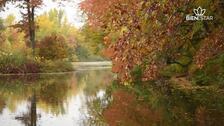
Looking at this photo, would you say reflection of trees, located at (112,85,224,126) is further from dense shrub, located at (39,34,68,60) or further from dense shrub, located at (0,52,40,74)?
dense shrub, located at (39,34,68,60)

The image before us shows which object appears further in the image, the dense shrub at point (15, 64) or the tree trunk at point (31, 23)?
the tree trunk at point (31, 23)

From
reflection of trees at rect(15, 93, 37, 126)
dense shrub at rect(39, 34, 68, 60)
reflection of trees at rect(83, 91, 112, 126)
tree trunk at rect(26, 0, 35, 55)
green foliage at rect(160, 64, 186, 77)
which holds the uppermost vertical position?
tree trunk at rect(26, 0, 35, 55)

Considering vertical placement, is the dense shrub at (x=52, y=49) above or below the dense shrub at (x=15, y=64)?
above

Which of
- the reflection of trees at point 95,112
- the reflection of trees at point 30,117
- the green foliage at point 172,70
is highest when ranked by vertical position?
the green foliage at point 172,70

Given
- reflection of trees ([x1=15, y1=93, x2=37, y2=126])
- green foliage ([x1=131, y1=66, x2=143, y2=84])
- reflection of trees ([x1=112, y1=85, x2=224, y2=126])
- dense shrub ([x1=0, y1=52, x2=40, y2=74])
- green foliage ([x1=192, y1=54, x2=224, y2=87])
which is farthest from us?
dense shrub ([x1=0, y1=52, x2=40, y2=74])

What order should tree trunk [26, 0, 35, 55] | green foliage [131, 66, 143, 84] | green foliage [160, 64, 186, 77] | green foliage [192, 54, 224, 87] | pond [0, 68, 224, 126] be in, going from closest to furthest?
pond [0, 68, 224, 126] → green foliage [192, 54, 224, 87] → green foliage [160, 64, 186, 77] → green foliage [131, 66, 143, 84] → tree trunk [26, 0, 35, 55]

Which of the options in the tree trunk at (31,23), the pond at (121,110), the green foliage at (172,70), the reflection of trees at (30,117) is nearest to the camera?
the pond at (121,110)

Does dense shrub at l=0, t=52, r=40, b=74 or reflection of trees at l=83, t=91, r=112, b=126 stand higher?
dense shrub at l=0, t=52, r=40, b=74

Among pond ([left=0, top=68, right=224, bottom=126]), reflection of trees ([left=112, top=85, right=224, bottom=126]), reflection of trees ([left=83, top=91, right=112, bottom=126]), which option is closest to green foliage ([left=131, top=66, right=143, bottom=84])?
reflection of trees ([left=112, top=85, right=224, bottom=126])

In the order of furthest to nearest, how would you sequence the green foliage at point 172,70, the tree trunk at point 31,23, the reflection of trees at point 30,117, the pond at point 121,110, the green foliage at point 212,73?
the tree trunk at point 31,23, the green foliage at point 172,70, the green foliage at point 212,73, the reflection of trees at point 30,117, the pond at point 121,110

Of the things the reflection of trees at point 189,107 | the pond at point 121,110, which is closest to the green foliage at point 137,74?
the reflection of trees at point 189,107

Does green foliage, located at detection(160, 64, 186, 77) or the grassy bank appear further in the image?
the grassy bank

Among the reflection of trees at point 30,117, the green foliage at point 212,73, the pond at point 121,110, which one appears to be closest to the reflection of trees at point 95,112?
the pond at point 121,110

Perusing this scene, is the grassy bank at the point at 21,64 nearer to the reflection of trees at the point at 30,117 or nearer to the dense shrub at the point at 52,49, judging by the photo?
the dense shrub at the point at 52,49
